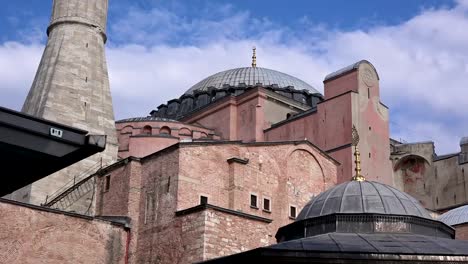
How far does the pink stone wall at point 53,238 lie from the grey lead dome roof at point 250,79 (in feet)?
59.7

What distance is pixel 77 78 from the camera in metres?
30.5

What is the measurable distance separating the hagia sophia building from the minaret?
6 centimetres

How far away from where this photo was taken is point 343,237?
12.9 meters

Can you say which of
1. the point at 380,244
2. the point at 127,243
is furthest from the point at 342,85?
the point at 380,244

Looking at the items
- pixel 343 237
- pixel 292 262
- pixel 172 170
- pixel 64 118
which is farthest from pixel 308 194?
pixel 292 262

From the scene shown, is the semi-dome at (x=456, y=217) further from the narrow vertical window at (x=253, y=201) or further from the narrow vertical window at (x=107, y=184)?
the narrow vertical window at (x=107, y=184)

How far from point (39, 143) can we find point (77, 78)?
25.1 m

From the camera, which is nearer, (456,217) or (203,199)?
(203,199)

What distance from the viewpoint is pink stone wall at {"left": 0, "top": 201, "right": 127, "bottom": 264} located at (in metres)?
19.3

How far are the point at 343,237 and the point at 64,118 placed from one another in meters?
18.6

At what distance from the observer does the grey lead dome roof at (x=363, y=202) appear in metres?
14.2

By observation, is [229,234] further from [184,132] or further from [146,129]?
[146,129]

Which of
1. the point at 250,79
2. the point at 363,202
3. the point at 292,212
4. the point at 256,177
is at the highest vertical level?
the point at 250,79

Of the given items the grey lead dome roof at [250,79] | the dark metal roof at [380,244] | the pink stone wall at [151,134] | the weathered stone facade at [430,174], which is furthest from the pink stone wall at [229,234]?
the grey lead dome roof at [250,79]
